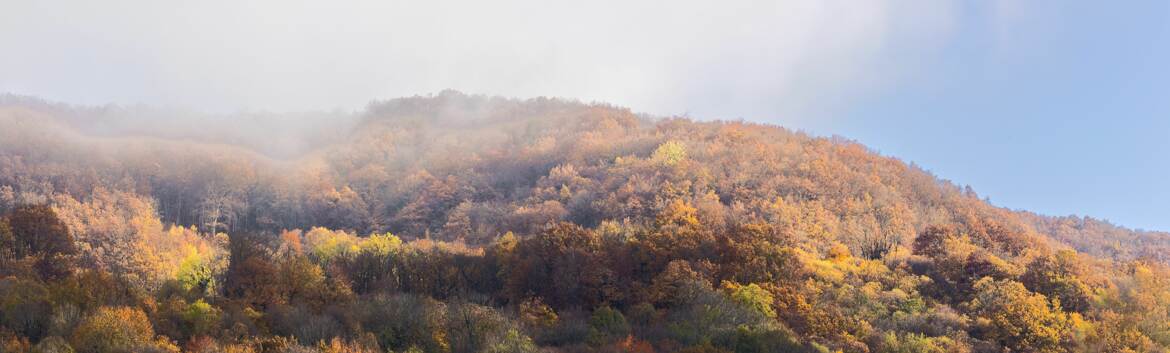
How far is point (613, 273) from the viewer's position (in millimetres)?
87000

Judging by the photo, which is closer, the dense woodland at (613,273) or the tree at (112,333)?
the tree at (112,333)

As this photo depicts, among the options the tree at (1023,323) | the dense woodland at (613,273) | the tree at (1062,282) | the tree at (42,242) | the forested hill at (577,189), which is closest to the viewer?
the dense woodland at (613,273)

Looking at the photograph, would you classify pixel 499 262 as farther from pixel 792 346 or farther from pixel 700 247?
pixel 792 346

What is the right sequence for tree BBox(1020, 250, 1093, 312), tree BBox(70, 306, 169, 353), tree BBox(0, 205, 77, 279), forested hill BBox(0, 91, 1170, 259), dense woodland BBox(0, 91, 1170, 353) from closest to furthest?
1. tree BBox(70, 306, 169, 353)
2. dense woodland BBox(0, 91, 1170, 353)
3. tree BBox(0, 205, 77, 279)
4. tree BBox(1020, 250, 1093, 312)
5. forested hill BBox(0, 91, 1170, 259)

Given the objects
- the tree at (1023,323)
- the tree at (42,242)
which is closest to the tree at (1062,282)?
the tree at (1023,323)

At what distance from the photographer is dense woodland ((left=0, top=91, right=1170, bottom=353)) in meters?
67.1

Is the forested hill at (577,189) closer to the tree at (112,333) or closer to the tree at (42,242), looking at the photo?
the tree at (42,242)

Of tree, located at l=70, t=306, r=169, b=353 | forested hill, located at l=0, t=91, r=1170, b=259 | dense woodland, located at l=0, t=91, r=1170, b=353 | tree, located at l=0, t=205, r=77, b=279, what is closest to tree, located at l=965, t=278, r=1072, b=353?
dense woodland, located at l=0, t=91, r=1170, b=353

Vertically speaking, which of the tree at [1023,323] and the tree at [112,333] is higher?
the tree at [1023,323]

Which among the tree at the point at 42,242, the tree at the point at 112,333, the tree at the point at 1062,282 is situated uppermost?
the tree at the point at 1062,282

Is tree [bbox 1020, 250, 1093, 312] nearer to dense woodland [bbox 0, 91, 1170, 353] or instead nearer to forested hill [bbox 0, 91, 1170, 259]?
dense woodland [bbox 0, 91, 1170, 353]

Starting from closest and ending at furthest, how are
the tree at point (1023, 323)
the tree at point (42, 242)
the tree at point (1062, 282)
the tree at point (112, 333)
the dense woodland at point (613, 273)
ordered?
the tree at point (112, 333), the dense woodland at point (613, 273), the tree at point (1023, 323), the tree at point (42, 242), the tree at point (1062, 282)

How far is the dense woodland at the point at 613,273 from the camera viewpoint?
67125mm

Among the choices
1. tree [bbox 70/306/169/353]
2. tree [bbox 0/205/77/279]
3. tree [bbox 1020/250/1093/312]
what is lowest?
tree [bbox 70/306/169/353]
